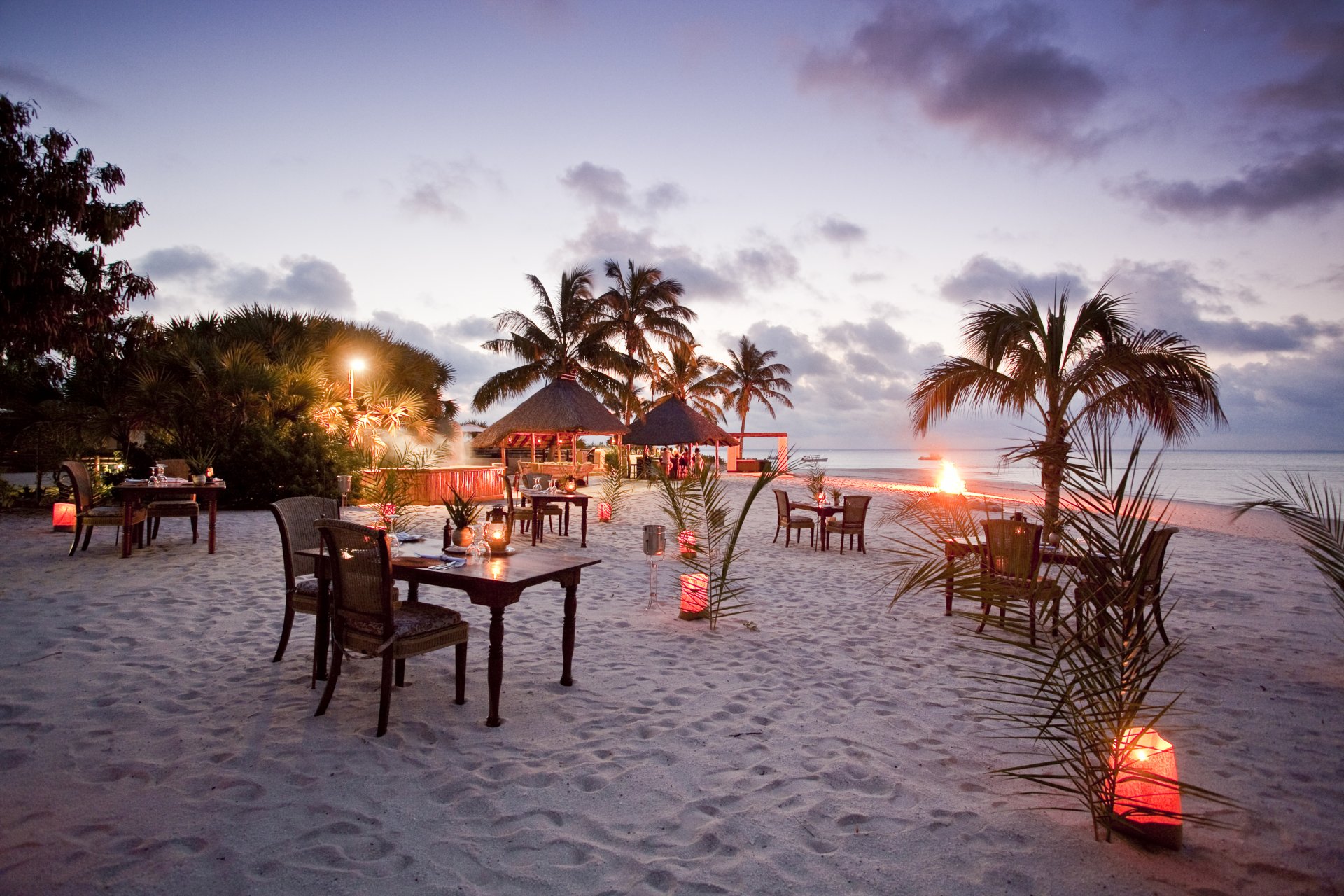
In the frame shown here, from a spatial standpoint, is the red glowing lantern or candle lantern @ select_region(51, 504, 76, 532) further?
candle lantern @ select_region(51, 504, 76, 532)

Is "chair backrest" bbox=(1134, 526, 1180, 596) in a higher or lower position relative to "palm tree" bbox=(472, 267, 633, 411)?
lower

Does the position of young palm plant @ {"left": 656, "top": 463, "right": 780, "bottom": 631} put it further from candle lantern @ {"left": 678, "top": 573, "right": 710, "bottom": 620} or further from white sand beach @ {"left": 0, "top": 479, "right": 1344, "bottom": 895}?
white sand beach @ {"left": 0, "top": 479, "right": 1344, "bottom": 895}

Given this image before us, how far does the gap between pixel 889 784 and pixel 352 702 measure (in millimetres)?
2713

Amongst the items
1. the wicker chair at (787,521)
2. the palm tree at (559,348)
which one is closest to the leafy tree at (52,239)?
the wicker chair at (787,521)

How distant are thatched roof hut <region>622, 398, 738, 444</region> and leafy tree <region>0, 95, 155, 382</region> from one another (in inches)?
664

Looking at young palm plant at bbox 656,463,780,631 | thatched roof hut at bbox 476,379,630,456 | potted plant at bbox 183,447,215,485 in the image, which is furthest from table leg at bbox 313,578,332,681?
thatched roof hut at bbox 476,379,630,456

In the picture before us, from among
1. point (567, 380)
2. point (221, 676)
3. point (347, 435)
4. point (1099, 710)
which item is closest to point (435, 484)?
point (347, 435)

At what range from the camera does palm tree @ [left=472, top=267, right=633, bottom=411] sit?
21766mm

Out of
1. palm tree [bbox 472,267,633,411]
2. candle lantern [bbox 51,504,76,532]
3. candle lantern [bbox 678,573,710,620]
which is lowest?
candle lantern [bbox 678,573,710,620]

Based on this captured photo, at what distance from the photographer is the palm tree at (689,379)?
29.4 meters

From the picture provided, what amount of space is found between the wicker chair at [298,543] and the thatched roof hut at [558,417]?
13.1 m

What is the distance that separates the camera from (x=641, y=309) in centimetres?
2420

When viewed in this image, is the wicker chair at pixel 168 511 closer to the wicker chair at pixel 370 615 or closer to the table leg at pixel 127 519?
the table leg at pixel 127 519

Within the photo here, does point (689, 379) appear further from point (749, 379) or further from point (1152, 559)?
point (1152, 559)
